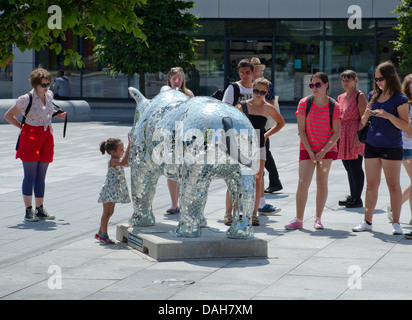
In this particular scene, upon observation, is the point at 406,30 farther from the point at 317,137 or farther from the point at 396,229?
the point at 396,229

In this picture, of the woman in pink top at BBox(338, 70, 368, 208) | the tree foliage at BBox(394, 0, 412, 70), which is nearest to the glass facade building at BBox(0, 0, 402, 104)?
the tree foliage at BBox(394, 0, 412, 70)

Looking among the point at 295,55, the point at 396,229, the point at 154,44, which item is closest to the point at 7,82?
the point at 154,44

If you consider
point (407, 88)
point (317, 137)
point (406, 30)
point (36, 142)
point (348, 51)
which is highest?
point (406, 30)

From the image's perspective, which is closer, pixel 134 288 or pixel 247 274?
pixel 134 288

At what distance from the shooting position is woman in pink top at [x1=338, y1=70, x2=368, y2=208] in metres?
10.1

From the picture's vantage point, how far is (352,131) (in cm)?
1025

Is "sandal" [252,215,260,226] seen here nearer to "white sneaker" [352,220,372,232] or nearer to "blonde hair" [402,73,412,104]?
"white sneaker" [352,220,372,232]

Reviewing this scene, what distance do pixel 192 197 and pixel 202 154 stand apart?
438mm

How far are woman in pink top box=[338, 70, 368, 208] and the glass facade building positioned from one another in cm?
1967

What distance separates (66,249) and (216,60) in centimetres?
2408

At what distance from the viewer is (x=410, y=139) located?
8.88 metres

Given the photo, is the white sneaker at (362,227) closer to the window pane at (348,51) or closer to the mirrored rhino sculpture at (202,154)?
the mirrored rhino sculpture at (202,154)

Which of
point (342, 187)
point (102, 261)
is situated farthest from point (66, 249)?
point (342, 187)
